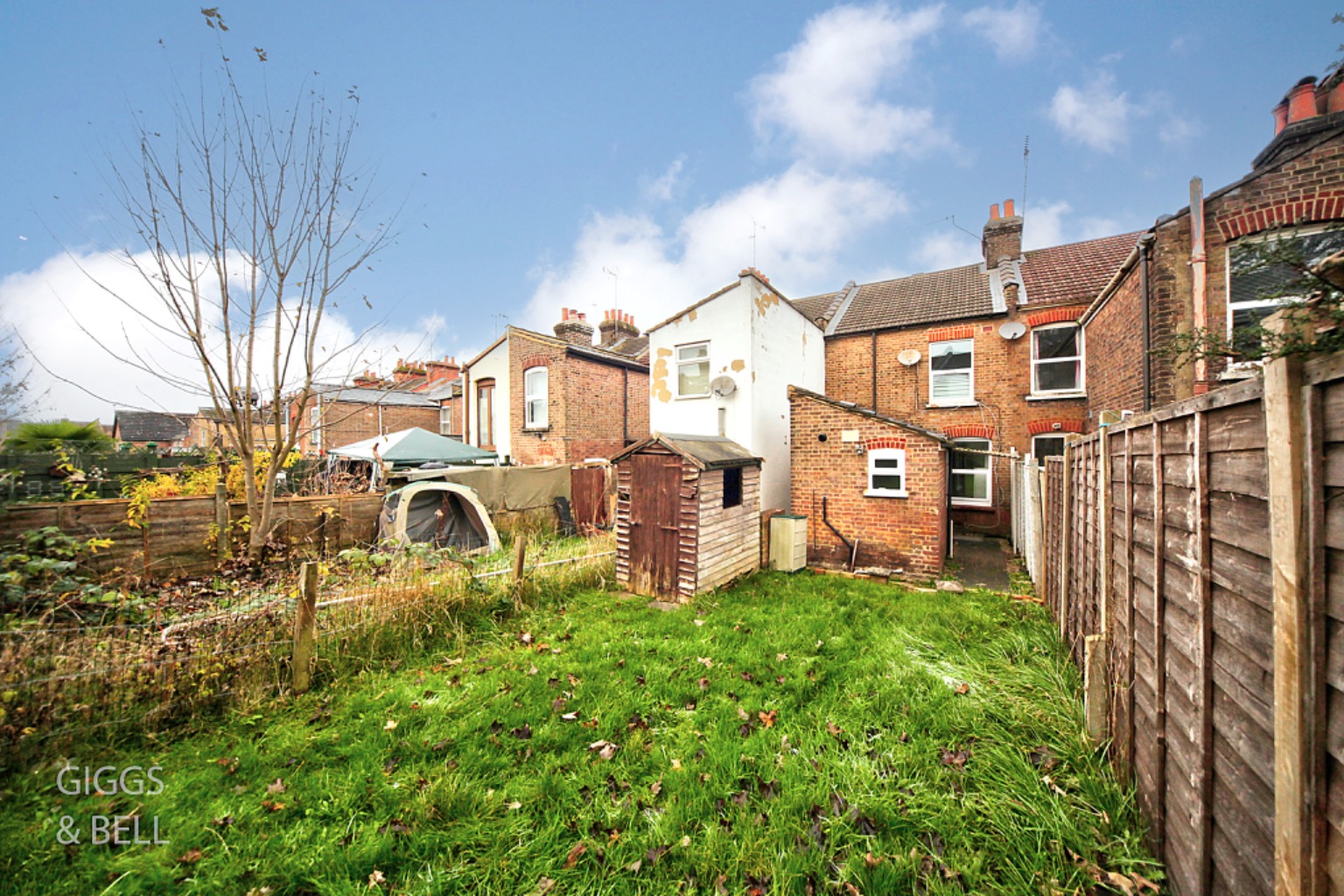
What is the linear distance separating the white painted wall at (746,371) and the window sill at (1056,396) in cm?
537

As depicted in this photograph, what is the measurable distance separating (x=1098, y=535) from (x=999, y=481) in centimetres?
965

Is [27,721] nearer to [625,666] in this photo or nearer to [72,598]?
[72,598]

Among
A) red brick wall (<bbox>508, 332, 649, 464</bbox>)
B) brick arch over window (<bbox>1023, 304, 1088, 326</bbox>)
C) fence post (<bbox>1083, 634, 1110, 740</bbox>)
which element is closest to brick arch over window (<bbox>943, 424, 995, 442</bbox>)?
brick arch over window (<bbox>1023, 304, 1088, 326</bbox>)

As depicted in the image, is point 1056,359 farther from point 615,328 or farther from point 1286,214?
point 615,328

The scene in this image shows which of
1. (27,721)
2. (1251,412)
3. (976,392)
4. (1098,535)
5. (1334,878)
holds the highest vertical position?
(976,392)

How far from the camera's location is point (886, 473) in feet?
30.8

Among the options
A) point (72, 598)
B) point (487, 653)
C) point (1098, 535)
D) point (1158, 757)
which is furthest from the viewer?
point (487, 653)

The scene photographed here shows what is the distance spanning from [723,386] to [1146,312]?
7.02 metres

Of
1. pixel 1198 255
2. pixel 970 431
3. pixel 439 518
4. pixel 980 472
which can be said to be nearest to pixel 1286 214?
pixel 1198 255

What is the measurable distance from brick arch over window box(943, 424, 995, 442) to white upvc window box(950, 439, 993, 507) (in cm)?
12

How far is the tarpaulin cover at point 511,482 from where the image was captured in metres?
11.8

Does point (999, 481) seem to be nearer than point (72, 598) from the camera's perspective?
No

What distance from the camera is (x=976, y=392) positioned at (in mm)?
12180

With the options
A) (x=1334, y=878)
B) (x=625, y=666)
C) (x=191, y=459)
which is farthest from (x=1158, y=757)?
(x=191, y=459)
